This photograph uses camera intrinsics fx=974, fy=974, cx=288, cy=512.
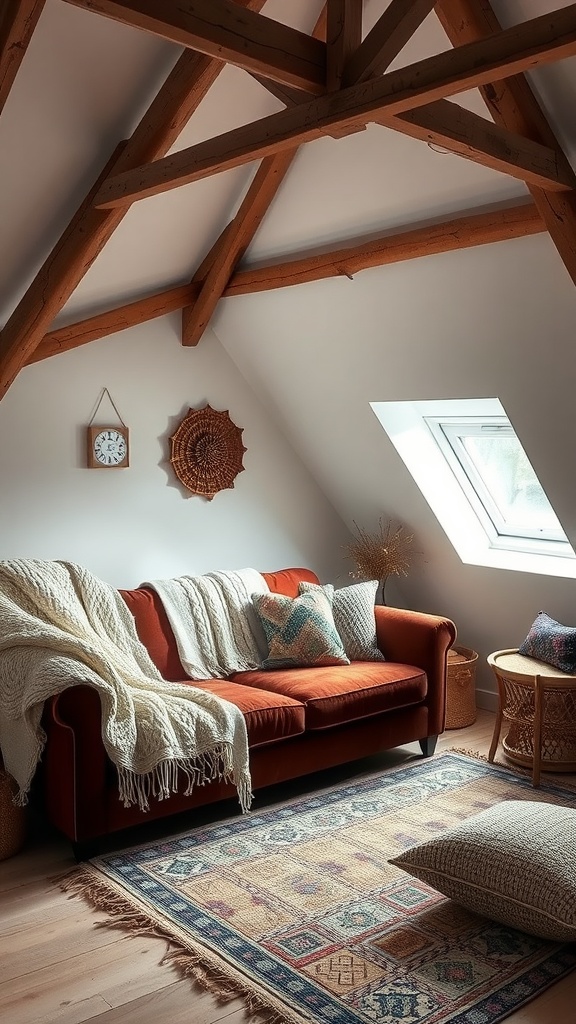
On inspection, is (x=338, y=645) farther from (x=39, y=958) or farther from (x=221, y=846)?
(x=39, y=958)

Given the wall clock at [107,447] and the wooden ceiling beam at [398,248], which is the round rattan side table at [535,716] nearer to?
the wooden ceiling beam at [398,248]

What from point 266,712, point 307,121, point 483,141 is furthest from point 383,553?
point 307,121

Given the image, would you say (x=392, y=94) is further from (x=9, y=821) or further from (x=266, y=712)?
(x=9, y=821)

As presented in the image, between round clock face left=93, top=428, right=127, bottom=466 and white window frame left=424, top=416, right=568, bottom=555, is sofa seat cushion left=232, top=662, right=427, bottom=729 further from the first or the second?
round clock face left=93, top=428, right=127, bottom=466

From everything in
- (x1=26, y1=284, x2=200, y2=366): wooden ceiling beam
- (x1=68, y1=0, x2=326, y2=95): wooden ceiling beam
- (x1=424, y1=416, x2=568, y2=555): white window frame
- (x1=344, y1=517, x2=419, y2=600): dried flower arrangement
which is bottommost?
(x1=344, y1=517, x2=419, y2=600): dried flower arrangement

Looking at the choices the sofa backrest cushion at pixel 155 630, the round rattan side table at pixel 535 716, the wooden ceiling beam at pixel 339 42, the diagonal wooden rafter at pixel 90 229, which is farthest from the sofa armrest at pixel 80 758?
the wooden ceiling beam at pixel 339 42

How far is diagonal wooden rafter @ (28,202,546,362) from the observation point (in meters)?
3.48

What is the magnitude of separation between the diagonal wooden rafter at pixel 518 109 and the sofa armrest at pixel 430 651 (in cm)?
180

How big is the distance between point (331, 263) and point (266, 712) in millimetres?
1896

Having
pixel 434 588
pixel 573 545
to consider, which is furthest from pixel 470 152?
pixel 434 588

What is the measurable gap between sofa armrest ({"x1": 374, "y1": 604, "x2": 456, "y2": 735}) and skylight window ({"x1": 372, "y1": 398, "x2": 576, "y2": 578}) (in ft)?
2.20

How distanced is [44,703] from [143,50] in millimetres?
2228

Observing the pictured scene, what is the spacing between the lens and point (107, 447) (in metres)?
A: 4.63

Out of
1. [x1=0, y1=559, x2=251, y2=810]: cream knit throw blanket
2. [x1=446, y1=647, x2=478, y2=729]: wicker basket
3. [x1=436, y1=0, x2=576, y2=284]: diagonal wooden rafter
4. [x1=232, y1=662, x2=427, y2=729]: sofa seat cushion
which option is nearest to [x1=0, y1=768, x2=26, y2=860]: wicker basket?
[x1=0, y1=559, x2=251, y2=810]: cream knit throw blanket
